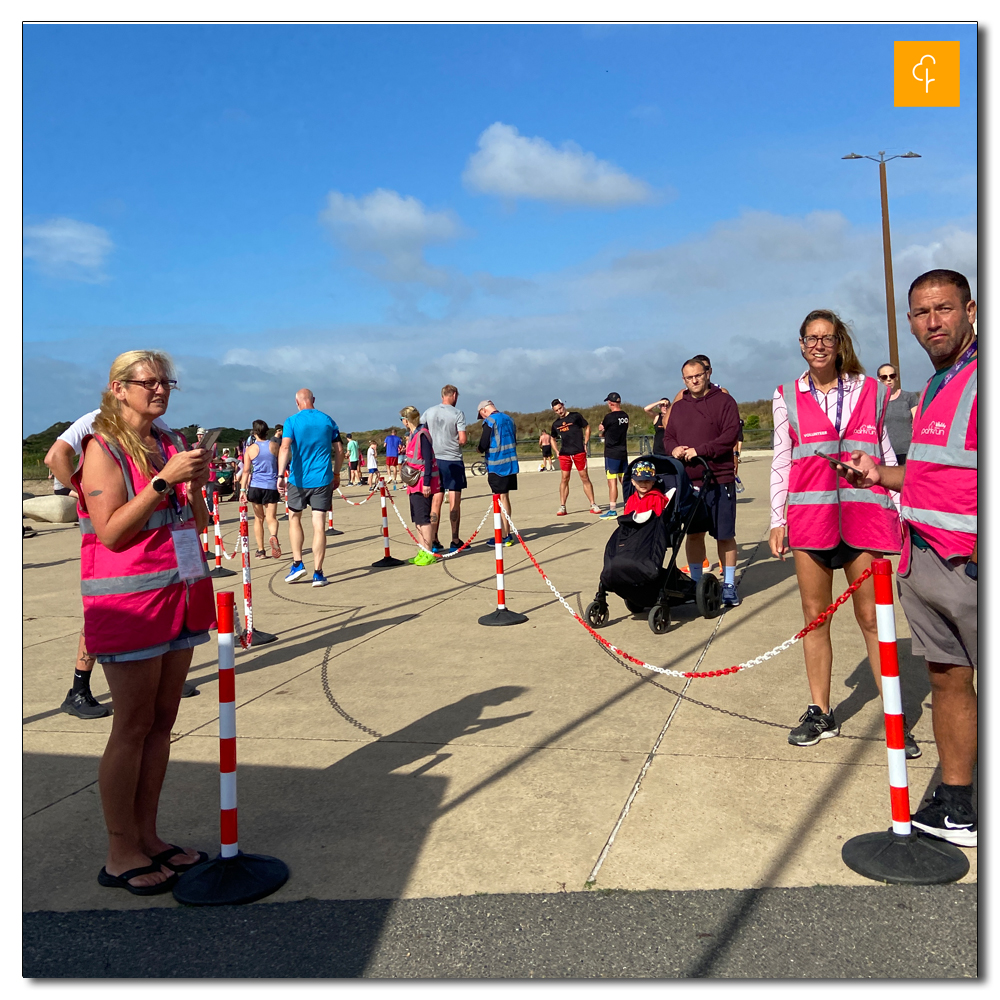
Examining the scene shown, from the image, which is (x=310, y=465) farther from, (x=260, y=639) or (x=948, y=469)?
(x=948, y=469)

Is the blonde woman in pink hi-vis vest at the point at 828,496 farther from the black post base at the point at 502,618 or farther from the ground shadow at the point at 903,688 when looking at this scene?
the black post base at the point at 502,618

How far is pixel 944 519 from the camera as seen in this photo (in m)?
3.28

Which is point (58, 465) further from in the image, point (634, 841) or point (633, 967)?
point (633, 967)

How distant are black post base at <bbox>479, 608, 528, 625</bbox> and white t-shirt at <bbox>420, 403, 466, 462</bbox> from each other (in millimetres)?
3891

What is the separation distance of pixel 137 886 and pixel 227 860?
1.15 ft

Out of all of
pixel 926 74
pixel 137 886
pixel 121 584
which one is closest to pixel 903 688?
pixel 926 74

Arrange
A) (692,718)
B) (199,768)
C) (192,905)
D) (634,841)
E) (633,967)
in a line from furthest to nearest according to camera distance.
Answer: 1. (692,718)
2. (199,768)
3. (634,841)
4. (192,905)
5. (633,967)

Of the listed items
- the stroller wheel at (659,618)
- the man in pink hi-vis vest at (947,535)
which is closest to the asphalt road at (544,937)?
the man in pink hi-vis vest at (947,535)

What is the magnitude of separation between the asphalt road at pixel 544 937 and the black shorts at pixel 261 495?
28.4 ft

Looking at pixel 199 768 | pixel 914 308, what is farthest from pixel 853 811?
pixel 199 768

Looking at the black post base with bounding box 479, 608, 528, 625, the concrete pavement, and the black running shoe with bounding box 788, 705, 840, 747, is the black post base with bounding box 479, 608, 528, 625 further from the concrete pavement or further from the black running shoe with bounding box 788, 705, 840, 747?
the black running shoe with bounding box 788, 705, 840, 747

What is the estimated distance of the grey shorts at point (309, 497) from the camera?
9883 mm

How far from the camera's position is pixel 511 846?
11.9ft

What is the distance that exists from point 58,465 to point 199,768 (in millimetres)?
1767
